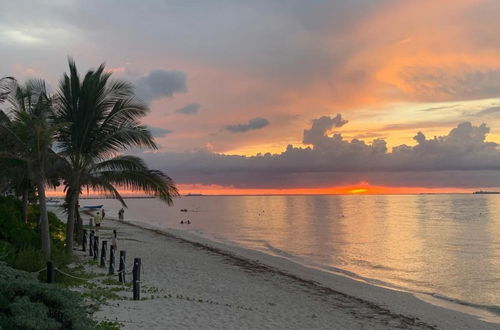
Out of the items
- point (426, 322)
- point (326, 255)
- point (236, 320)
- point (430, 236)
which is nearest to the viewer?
point (236, 320)

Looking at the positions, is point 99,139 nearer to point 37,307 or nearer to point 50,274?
point 50,274

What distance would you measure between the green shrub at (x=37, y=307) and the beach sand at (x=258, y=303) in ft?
8.29

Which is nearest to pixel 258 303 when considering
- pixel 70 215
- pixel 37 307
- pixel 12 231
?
pixel 70 215

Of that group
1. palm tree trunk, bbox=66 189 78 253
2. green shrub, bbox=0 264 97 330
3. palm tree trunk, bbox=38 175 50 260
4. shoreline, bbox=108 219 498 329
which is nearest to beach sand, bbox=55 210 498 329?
shoreline, bbox=108 219 498 329

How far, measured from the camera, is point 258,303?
12867mm

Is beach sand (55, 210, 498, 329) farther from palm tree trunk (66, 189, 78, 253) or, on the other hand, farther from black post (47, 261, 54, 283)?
palm tree trunk (66, 189, 78, 253)

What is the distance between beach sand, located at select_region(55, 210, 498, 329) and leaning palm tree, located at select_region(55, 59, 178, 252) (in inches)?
138

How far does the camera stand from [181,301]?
11328 millimetres

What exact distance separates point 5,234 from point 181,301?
21.9ft

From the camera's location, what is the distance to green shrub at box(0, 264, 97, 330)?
5.16m

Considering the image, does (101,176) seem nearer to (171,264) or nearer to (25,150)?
(25,150)

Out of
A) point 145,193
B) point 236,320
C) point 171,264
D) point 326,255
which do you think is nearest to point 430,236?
point 326,255

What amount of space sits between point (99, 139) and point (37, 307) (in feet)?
38.6

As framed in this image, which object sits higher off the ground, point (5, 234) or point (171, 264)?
point (5, 234)
